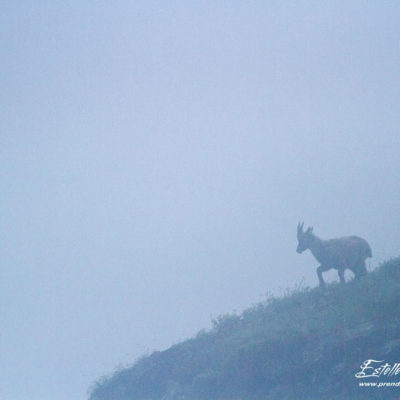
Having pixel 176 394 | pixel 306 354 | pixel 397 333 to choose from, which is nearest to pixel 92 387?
pixel 176 394

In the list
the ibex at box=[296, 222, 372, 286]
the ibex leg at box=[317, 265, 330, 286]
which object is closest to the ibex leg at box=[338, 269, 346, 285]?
the ibex at box=[296, 222, 372, 286]

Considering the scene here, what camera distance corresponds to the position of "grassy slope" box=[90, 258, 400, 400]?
555 inches

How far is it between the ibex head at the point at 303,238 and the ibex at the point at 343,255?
1.42ft

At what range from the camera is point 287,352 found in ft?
51.8

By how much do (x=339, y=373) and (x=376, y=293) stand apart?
382 centimetres

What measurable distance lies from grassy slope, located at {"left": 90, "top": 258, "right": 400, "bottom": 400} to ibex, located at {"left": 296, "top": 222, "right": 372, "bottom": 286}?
2.57 feet

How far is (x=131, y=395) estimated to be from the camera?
20094 mm

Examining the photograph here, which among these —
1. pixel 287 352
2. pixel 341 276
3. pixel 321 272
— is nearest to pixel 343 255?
pixel 341 276

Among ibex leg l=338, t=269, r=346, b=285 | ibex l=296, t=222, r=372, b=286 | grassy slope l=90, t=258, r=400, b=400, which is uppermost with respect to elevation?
ibex l=296, t=222, r=372, b=286

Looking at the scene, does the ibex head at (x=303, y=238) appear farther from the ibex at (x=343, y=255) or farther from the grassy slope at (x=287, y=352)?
the grassy slope at (x=287, y=352)

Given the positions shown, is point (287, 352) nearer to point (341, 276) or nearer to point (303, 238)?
point (341, 276)

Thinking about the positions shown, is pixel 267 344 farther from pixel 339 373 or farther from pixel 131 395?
pixel 131 395

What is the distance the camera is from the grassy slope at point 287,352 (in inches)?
555

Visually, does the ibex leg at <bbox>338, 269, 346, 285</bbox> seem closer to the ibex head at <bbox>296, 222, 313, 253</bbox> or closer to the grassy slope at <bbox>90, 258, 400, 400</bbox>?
the grassy slope at <bbox>90, 258, 400, 400</bbox>
